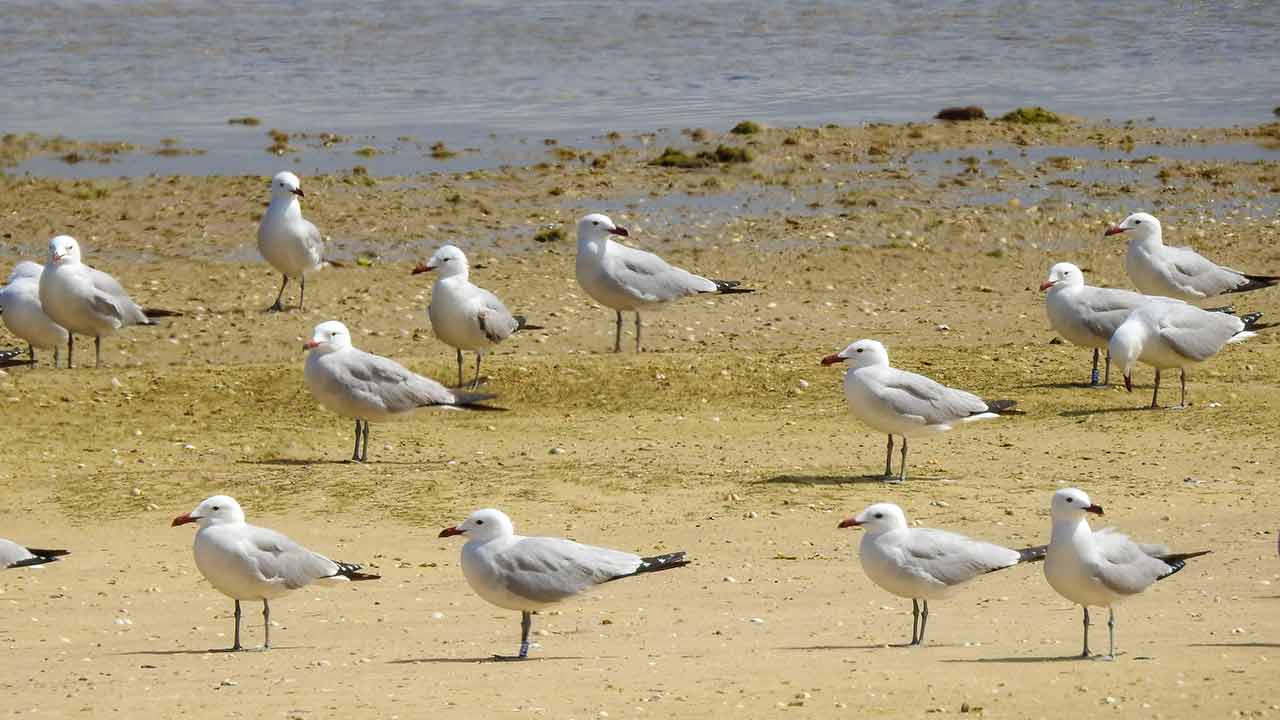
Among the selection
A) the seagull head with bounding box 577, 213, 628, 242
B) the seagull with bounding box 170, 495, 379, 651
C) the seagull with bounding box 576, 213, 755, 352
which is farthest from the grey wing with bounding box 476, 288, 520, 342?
the seagull with bounding box 170, 495, 379, 651

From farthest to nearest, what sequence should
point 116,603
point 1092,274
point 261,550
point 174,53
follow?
point 174,53, point 1092,274, point 116,603, point 261,550

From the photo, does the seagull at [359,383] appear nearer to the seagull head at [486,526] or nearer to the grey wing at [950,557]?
the seagull head at [486,526]

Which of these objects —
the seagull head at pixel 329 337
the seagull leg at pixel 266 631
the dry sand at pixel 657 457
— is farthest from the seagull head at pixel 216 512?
the seagull head at pixel 329 337

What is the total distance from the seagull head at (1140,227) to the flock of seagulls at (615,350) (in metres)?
0.02

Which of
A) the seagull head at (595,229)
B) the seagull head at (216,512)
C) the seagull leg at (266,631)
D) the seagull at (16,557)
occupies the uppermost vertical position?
the seagull head at (595,229)

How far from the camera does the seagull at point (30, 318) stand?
1794 cm

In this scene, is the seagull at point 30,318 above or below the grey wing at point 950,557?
below

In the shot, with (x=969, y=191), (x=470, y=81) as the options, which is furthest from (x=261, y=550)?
(x=470, y=81)

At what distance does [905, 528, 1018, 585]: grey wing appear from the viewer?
9.98 m

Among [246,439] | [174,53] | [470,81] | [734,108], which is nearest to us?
[246,439]

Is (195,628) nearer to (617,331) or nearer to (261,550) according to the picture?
(261,550)

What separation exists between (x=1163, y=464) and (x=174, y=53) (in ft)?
89.5

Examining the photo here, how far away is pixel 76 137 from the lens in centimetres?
2884

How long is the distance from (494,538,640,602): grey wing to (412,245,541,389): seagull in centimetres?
660
